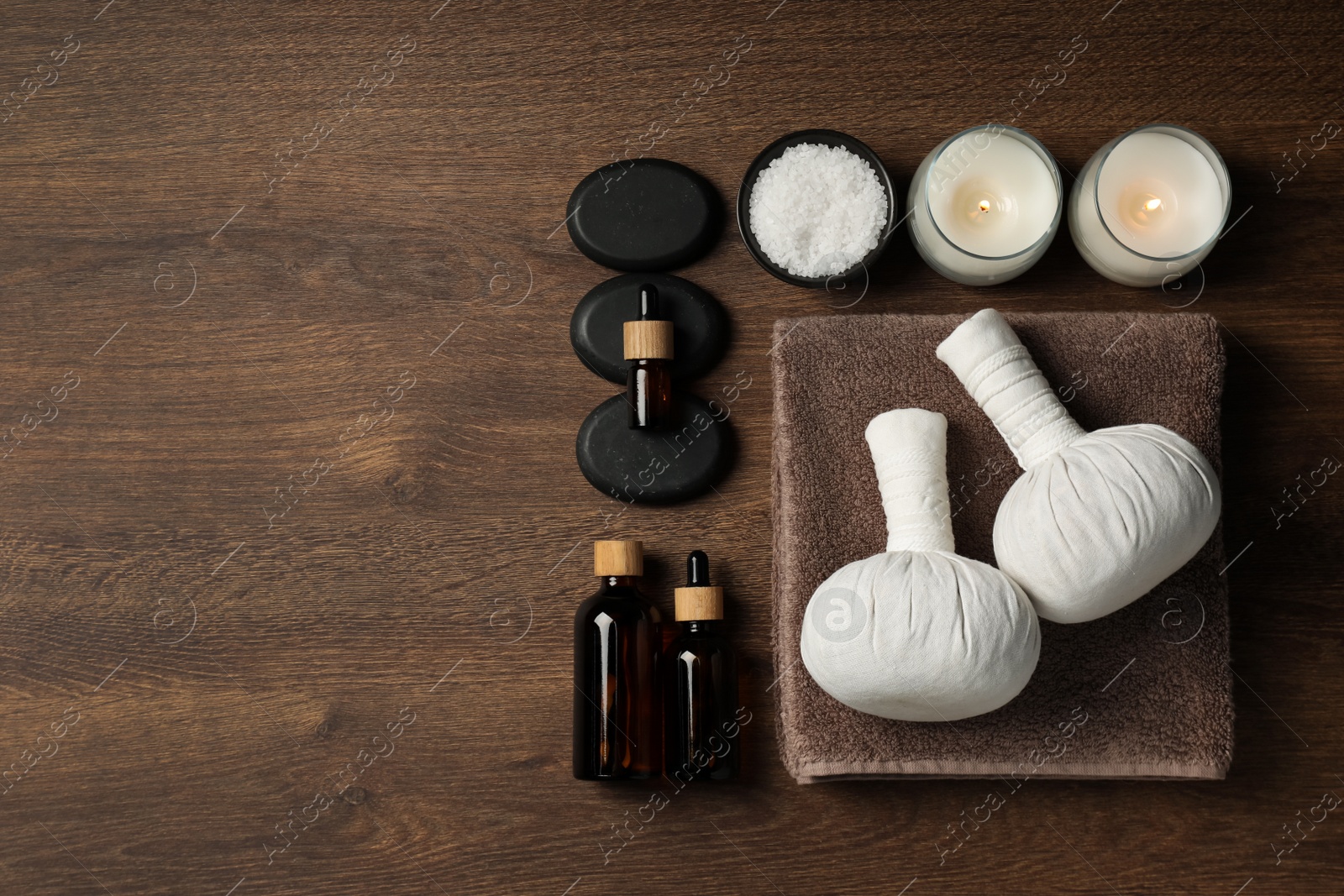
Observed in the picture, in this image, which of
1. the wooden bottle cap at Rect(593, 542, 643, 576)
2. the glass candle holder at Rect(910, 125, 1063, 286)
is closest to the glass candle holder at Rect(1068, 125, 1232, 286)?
the glass candle holder at Rect(910, 125, 1063, 286)

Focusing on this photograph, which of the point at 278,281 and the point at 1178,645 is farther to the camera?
the point at 278,281

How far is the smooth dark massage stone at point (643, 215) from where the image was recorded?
81cm

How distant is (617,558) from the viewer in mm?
747

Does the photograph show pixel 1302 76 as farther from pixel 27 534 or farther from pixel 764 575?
pixel 27 534

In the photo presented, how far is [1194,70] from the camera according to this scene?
0.83 metres

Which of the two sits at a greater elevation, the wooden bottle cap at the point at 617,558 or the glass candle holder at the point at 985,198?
the glass candle holder at the point at 985,198

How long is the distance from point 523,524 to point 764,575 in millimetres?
232

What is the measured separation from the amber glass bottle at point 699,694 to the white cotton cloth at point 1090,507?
0.25m

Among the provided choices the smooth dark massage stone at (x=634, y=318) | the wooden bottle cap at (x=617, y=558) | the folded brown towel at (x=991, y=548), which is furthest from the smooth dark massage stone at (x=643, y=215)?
the wooden bottle cap at (x=617, y=558)

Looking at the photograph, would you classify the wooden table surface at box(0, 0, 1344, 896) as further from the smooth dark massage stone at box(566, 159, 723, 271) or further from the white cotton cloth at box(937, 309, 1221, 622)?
the white cotton cloth at box(937, 309, 1221, 622)

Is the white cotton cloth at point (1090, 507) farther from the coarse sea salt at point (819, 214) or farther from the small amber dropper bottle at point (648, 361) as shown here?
the small amber dropper bottle at point (648, 361)

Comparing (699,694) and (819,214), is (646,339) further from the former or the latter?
(699,694)

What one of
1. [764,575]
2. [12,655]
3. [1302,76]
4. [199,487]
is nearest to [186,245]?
[199,487]

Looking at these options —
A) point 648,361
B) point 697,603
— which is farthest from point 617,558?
point 648,361
